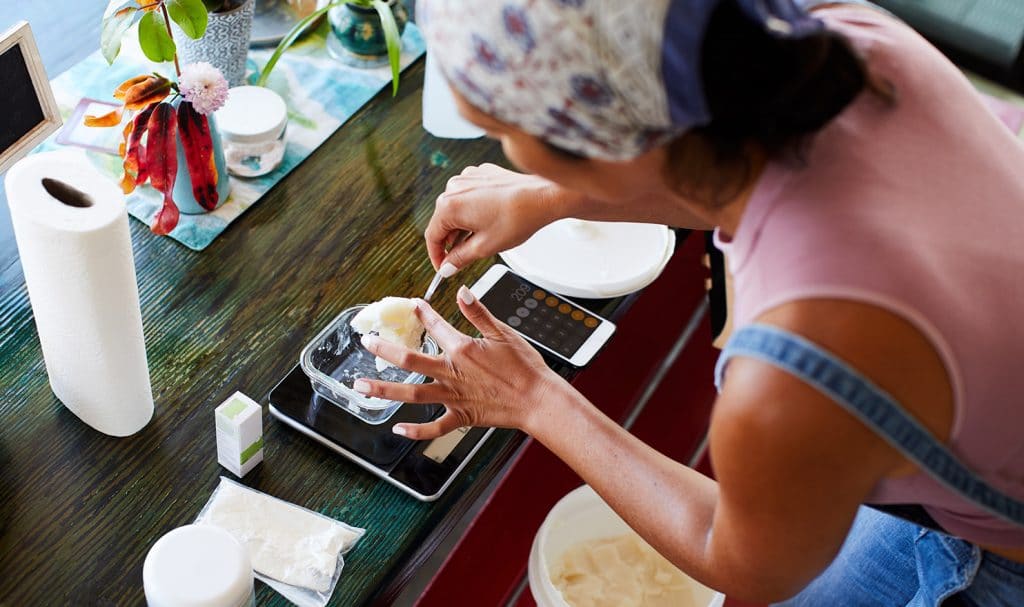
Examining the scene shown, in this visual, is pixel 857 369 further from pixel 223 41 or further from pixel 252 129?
pixel 223 41

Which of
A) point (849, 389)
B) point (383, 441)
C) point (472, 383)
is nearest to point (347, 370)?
point (383, 441)

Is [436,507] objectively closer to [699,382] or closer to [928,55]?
[928,55]

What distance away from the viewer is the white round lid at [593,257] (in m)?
1.39

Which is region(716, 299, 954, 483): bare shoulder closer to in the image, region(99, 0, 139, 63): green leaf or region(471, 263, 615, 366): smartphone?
region(471, 263, 615, 366): smartphone

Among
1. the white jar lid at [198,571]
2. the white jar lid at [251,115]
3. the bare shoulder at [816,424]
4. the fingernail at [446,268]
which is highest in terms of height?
the bare shoulder at [816,424]

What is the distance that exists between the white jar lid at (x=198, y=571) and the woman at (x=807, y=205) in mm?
450

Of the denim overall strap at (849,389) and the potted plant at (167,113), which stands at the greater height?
the denim overall strap at (849,389)

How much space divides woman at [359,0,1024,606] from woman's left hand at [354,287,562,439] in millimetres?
287

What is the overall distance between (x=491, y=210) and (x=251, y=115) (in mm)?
459

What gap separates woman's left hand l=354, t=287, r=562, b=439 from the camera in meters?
1.06

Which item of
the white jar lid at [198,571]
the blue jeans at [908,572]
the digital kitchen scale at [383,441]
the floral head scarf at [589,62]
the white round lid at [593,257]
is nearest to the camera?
the floral head scarf at [589,62]

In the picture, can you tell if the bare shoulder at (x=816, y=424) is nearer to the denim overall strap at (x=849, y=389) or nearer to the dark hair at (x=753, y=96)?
the denim overall strap at (x=849, y=389)

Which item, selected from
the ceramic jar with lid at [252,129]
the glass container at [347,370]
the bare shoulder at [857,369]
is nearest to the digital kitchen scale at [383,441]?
the glass container at [347,370]

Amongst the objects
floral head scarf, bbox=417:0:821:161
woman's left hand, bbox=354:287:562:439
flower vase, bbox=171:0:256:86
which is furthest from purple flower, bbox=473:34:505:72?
flower vase, bbox=171:0:256:86
